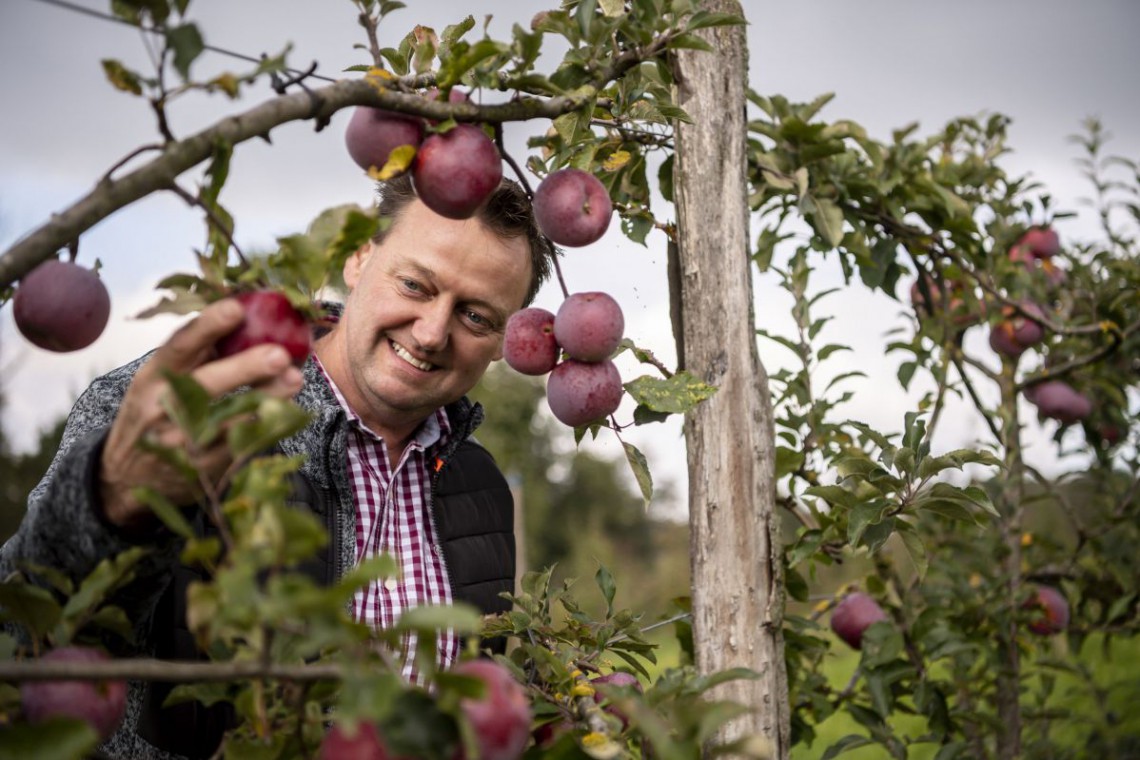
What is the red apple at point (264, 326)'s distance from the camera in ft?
2.65

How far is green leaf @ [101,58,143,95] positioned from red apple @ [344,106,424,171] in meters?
0.22

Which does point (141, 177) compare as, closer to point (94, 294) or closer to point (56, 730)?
point (94, 294)

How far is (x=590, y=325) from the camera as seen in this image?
1256 millimetres

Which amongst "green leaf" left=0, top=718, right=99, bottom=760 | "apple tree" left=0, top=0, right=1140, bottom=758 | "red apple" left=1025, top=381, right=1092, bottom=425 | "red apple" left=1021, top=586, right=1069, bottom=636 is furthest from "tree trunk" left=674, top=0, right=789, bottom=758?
"red apple" left=1025, top=381, right=1092, bottom=425

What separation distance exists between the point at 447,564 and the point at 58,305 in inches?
48.1

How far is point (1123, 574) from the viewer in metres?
2.56

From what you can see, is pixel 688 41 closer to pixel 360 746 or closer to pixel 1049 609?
pixel 360 746

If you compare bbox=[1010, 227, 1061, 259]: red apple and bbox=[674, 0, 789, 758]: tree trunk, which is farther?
bbox=[1010, 227, 1061, 259]: red apple

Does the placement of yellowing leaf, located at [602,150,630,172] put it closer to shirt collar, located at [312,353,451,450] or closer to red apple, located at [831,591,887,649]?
shirt collar, located at [312,353,451,450]

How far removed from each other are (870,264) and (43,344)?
1591 mm

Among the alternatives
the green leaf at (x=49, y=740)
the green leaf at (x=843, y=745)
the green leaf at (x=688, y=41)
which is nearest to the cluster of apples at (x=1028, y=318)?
the green leaf at (x=843, y=745)

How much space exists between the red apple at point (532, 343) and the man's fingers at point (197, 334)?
59cm

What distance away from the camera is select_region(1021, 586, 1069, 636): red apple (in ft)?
8.09

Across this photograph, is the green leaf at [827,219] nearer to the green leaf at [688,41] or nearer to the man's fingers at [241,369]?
the green leaf at [688,41]
